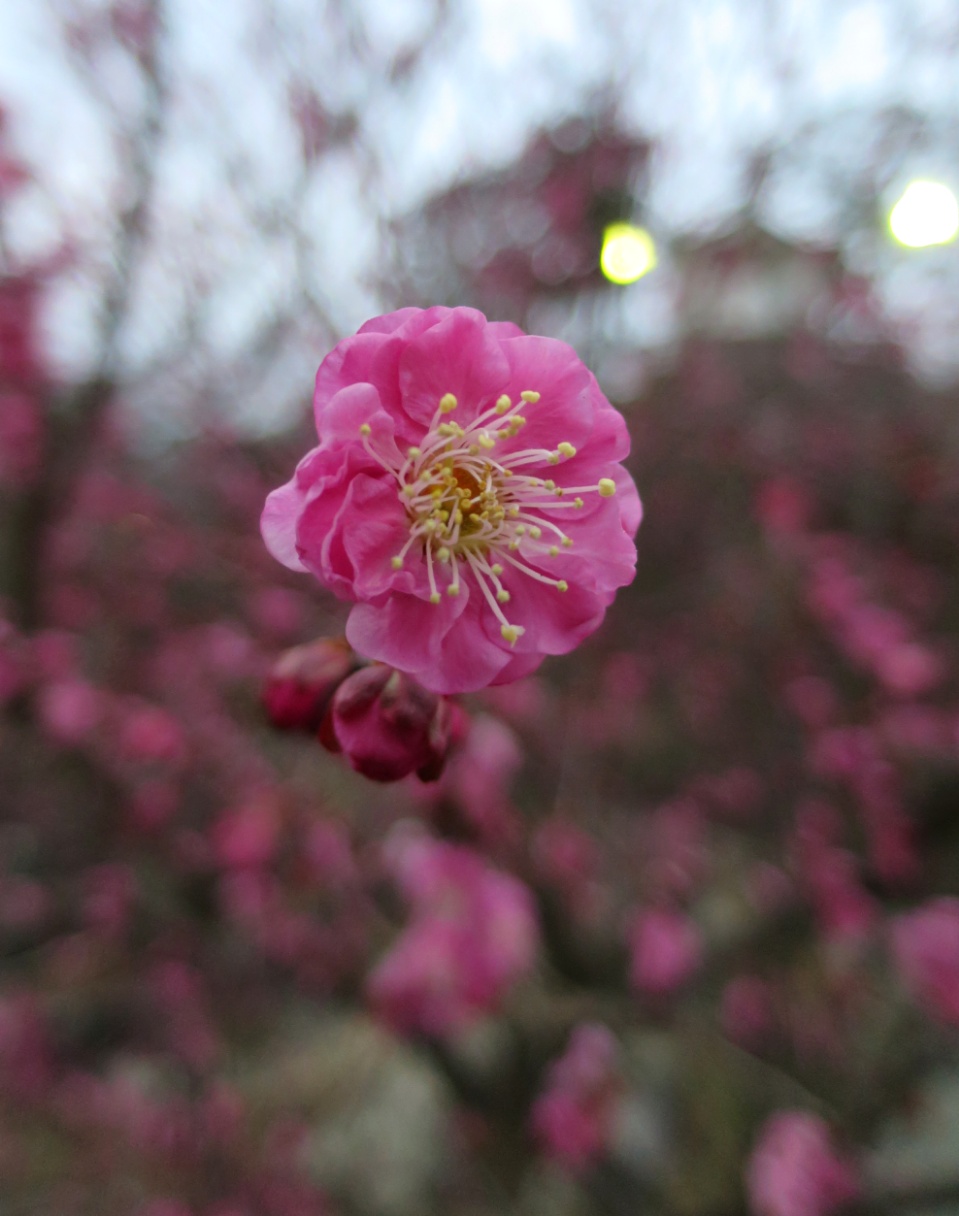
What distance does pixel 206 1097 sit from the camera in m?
3.31

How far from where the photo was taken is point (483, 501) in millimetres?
918

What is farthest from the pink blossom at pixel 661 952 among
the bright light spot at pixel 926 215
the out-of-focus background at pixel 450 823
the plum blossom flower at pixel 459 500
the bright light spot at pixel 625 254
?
the bright light spot at pixel 926 215

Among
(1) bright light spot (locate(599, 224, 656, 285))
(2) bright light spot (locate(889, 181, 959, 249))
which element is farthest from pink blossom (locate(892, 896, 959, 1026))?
(1) bright light spot (locate(599, 224, 656, 285))

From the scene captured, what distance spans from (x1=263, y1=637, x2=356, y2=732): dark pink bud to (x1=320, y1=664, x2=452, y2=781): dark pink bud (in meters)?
0.10

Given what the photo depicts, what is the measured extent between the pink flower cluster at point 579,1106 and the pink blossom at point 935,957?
143 cm

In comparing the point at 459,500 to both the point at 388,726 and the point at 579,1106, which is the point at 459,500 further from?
the point at 579,1106

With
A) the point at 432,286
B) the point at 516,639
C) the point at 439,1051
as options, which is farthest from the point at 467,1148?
the point at 432,286

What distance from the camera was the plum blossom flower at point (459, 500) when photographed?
766 mm

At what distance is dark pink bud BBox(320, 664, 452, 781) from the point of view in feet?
2.63

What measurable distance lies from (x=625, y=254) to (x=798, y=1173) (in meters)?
3.87

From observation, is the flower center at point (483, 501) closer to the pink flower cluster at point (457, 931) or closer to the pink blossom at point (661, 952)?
the pink flower cluster at point (457, 931)

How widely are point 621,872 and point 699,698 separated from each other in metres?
1.37

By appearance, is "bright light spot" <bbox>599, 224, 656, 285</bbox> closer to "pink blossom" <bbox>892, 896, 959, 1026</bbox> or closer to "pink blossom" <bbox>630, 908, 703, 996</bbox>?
"pink blossom" <bbox>630, 908, 703, 996</bbox>

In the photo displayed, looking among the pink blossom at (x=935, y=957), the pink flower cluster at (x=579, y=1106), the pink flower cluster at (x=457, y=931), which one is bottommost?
the pink flower cluster at (x=579, y=1106)
